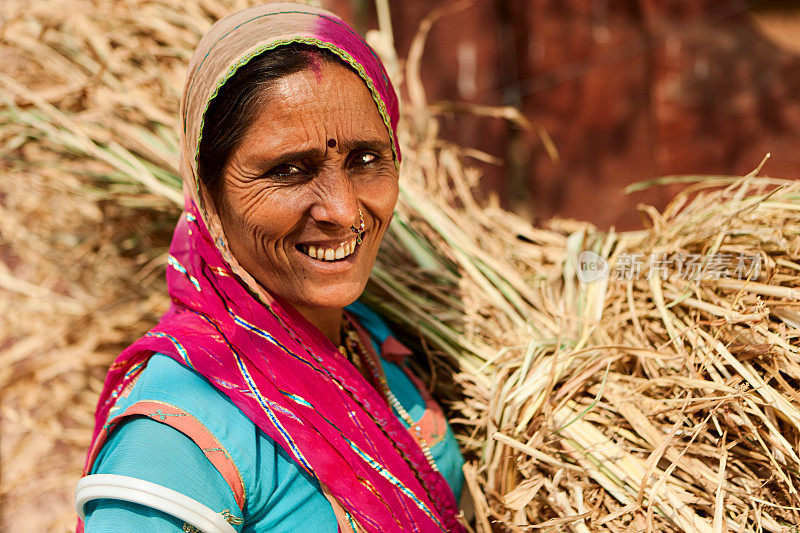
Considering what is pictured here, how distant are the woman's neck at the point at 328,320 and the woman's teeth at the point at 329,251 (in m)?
0.18

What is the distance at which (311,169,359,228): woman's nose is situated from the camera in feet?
3.53

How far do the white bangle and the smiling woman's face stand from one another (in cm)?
39

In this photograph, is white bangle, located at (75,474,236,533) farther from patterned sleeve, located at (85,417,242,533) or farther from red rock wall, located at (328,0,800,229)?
red rock wall, located at (328,0,800,229)

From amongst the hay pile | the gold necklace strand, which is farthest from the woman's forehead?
the hay pile

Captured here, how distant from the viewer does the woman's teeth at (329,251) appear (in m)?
1.13

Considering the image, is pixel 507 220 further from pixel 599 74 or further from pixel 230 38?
pixel 599 74

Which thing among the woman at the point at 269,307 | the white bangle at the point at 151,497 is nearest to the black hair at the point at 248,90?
the woman at the point at 269,307

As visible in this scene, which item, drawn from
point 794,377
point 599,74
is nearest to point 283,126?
point 794,377

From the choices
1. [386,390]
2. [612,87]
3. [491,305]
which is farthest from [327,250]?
[612,87]

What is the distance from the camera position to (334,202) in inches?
42.4

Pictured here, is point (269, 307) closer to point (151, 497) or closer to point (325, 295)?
point (325, 295)

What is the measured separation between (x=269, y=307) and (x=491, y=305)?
2.04 ft

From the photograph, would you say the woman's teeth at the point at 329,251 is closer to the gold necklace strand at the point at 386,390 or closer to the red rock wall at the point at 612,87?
the gold necklace strand at the point at 386,390

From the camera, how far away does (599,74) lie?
3346 millimetres
